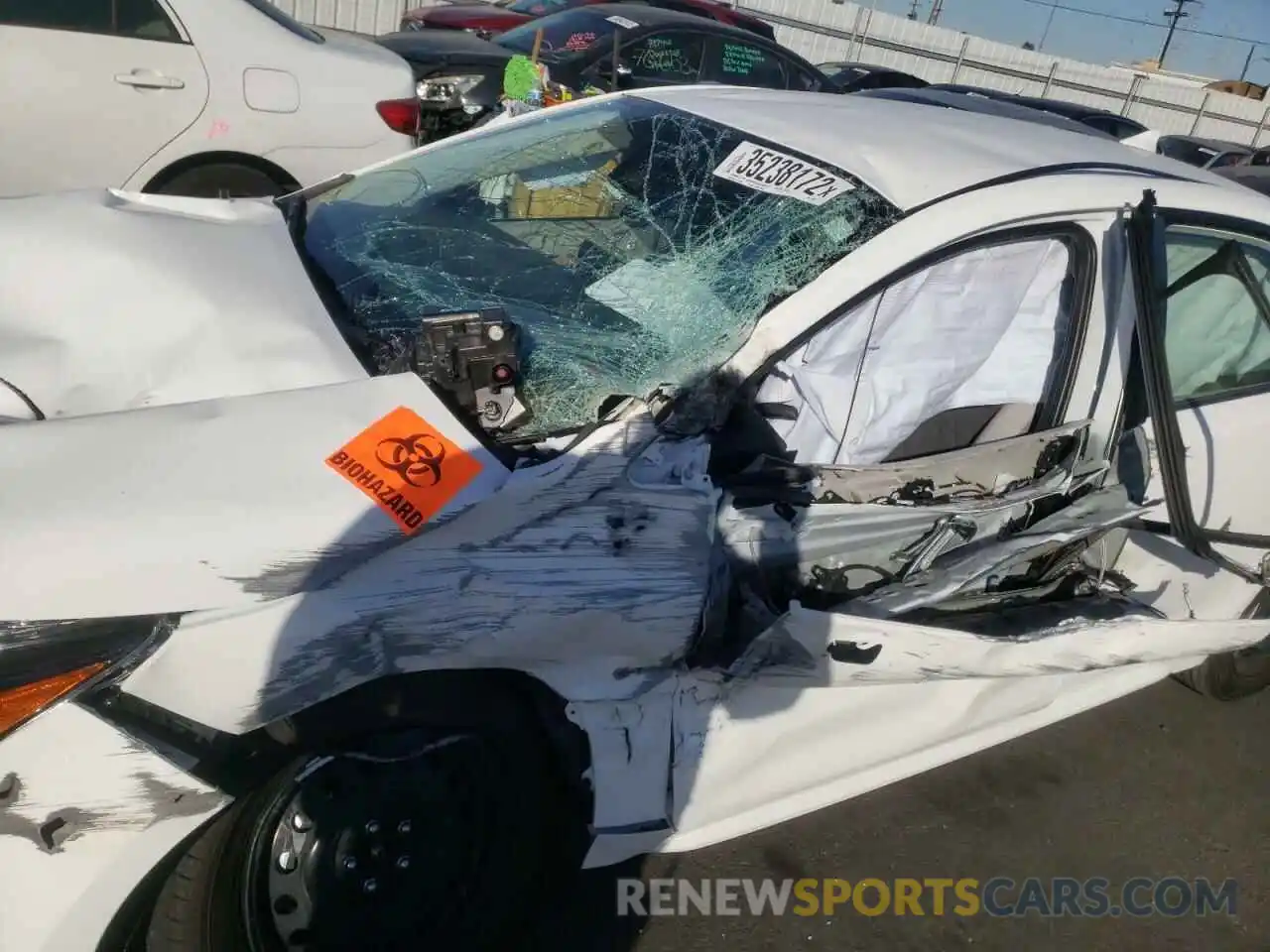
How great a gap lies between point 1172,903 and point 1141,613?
32.0 inches

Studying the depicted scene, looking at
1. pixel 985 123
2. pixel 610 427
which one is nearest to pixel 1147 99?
pixel 985 123

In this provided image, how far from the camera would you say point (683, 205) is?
238 cm

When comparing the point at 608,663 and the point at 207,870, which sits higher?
the point at 608,663

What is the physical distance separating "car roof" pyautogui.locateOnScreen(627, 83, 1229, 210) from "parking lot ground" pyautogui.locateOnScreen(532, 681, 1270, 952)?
5.17ft

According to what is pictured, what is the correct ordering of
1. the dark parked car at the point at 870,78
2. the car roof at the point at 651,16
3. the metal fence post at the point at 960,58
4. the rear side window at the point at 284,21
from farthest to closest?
the metal fence post at the point at 960,58, the dark parked car at the point at 870,78, the car roof at the point at 651,16, the rear side window at the point at 284,21

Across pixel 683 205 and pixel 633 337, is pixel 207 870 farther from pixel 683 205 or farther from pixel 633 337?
pixel 683 205

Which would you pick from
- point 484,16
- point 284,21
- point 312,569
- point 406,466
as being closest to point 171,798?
point 312,569

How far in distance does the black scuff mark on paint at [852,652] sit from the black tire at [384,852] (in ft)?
1.90

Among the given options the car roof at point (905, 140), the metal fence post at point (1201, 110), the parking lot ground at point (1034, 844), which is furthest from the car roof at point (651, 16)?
the metal fence post at point (1201, 110)

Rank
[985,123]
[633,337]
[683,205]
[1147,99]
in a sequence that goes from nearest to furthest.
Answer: [633,337] → [683,205] → [985,123] → [1147,99]

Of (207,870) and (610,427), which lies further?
(610,427)

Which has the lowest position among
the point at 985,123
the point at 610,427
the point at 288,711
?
the point at 288,711

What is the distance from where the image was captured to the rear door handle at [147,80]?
414 cm

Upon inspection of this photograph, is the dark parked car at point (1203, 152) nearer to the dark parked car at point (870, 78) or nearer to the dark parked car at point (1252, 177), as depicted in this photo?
the dark parked car at point (1252, 177)
